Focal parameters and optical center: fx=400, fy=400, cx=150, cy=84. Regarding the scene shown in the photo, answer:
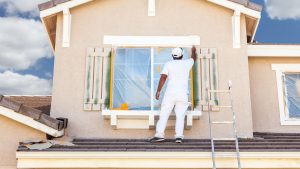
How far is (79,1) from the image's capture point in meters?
8.21

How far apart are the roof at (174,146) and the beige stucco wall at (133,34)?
0.38 m

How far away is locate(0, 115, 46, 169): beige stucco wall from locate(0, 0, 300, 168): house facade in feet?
0.10

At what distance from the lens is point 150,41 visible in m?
8.12

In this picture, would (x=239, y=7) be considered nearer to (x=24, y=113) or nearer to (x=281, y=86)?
(x=281, y=86)

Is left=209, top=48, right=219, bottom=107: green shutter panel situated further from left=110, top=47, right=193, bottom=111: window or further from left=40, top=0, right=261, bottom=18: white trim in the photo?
left=40, top=0, right=261, bottom=18: white trim

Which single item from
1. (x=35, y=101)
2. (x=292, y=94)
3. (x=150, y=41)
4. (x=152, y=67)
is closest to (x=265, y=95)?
(x=292, y=94)

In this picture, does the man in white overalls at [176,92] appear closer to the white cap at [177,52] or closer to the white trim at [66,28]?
the white cap at [177,52]

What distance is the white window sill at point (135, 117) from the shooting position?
7406 millimetres

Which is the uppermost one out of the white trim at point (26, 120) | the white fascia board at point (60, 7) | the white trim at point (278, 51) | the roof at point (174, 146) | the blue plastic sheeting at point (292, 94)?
the white fascia board at point (60, 7)

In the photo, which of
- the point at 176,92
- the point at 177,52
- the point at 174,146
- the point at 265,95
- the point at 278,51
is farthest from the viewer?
the point at 278,51

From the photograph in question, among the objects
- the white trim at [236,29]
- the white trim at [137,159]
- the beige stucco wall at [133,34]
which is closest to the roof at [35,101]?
the beige stucco wall at [133,34]

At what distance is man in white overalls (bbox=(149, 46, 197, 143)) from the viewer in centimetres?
708

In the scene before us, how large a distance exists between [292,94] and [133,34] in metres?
3.66

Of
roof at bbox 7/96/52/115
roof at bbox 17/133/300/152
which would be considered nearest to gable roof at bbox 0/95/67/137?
roof at bbox 17/133/300/152
